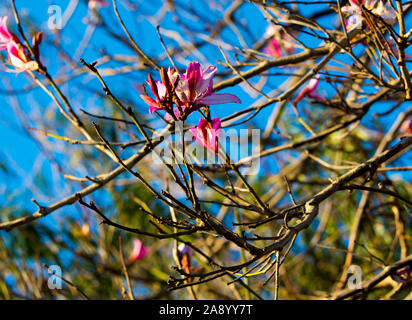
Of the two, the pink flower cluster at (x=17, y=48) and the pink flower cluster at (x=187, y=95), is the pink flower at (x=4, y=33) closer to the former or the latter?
the pink flower cluster at (x=17, y=48)

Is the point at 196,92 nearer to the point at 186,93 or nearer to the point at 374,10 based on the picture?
the point at 186,93

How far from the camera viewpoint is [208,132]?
98cm

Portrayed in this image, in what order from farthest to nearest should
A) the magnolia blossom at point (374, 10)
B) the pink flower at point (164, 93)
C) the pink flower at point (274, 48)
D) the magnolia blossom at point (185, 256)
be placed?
1. the pink flower at point (274, 48)
2. the magnolia blossom at point (185, 256)
3. the magnolia blossom at point (374, 10)
4. the pink flower at point (164, 93)

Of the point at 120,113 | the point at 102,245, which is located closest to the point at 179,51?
the point at 120,113

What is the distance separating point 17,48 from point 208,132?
60cm

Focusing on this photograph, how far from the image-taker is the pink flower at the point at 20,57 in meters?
1.19

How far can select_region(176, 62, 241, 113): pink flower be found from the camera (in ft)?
3.00

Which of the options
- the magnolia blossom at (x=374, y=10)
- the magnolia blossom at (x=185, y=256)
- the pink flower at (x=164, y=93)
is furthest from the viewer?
the magnolia blossom at (x=185, y=256)

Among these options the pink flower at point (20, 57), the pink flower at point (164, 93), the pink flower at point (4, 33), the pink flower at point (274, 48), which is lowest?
the pink flower at point (164, 93)

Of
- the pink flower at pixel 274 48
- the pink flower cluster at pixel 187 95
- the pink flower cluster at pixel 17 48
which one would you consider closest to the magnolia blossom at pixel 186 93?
the pink flower cluster at pixel 187 95

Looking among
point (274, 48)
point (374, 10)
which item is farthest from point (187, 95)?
point (274, 48)

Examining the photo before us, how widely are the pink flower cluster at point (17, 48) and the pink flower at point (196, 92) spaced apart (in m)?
0.50

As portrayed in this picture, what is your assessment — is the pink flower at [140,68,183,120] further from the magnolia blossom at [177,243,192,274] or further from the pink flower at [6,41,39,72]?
the magnolia blossom at [177,243,192,274]
